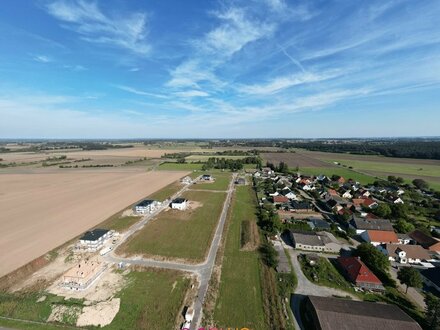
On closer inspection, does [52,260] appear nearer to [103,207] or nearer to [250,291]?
[103,207]

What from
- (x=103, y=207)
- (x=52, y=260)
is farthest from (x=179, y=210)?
(x=52, y=260)


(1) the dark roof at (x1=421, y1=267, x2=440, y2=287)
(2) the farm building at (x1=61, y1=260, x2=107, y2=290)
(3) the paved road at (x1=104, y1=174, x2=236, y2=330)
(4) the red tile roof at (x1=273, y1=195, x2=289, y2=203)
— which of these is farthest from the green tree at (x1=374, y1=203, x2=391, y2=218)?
(2) the farm building at (x1=61, y1=260, x2=107, y2=290)

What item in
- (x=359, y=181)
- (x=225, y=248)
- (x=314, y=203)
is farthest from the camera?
(x=359, y=181)

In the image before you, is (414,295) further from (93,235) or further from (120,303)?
(93,235)

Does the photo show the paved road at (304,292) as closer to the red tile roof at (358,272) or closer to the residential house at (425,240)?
the red tile roof at (358,272)

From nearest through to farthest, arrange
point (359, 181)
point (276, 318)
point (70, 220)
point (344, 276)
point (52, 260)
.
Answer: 1. point (276, 318)
2. point (344, 276)
3. point (52, 260)
4. point (70, 220)
5. point (359, 181)

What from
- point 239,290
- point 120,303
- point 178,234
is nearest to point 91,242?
point 178,234
